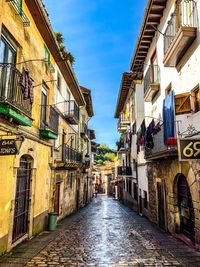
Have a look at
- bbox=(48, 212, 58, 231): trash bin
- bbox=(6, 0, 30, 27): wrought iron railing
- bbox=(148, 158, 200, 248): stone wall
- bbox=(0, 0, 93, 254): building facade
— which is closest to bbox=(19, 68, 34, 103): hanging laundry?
bbox=(0, 0, 93, 254): building facade

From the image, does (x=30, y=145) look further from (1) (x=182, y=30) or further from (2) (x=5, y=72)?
(1) (x=182, y=30)

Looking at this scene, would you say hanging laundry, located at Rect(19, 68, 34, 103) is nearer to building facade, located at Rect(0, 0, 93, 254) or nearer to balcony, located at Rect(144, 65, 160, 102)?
building facade, located at Rect(0, 0, 93, 254)

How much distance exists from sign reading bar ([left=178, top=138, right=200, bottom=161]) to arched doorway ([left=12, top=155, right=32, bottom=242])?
5.62 m

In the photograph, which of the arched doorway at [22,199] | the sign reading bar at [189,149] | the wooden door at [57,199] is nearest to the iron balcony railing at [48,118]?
the arched doorway at [22,199]

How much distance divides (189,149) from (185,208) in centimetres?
397

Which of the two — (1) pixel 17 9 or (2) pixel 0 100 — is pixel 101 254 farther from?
(1) pixel 17 9

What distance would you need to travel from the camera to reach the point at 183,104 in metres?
7.84

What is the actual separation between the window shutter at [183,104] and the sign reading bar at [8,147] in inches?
217

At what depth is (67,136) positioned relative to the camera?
1659 cm

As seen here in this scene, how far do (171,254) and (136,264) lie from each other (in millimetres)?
1511

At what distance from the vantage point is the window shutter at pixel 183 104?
7.80 m

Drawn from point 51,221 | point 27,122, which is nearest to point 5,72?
point 27,122

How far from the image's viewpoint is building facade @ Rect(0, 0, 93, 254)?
6574mm

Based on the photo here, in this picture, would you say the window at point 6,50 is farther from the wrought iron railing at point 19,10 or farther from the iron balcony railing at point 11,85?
the wrought iron railing at point 19,10
